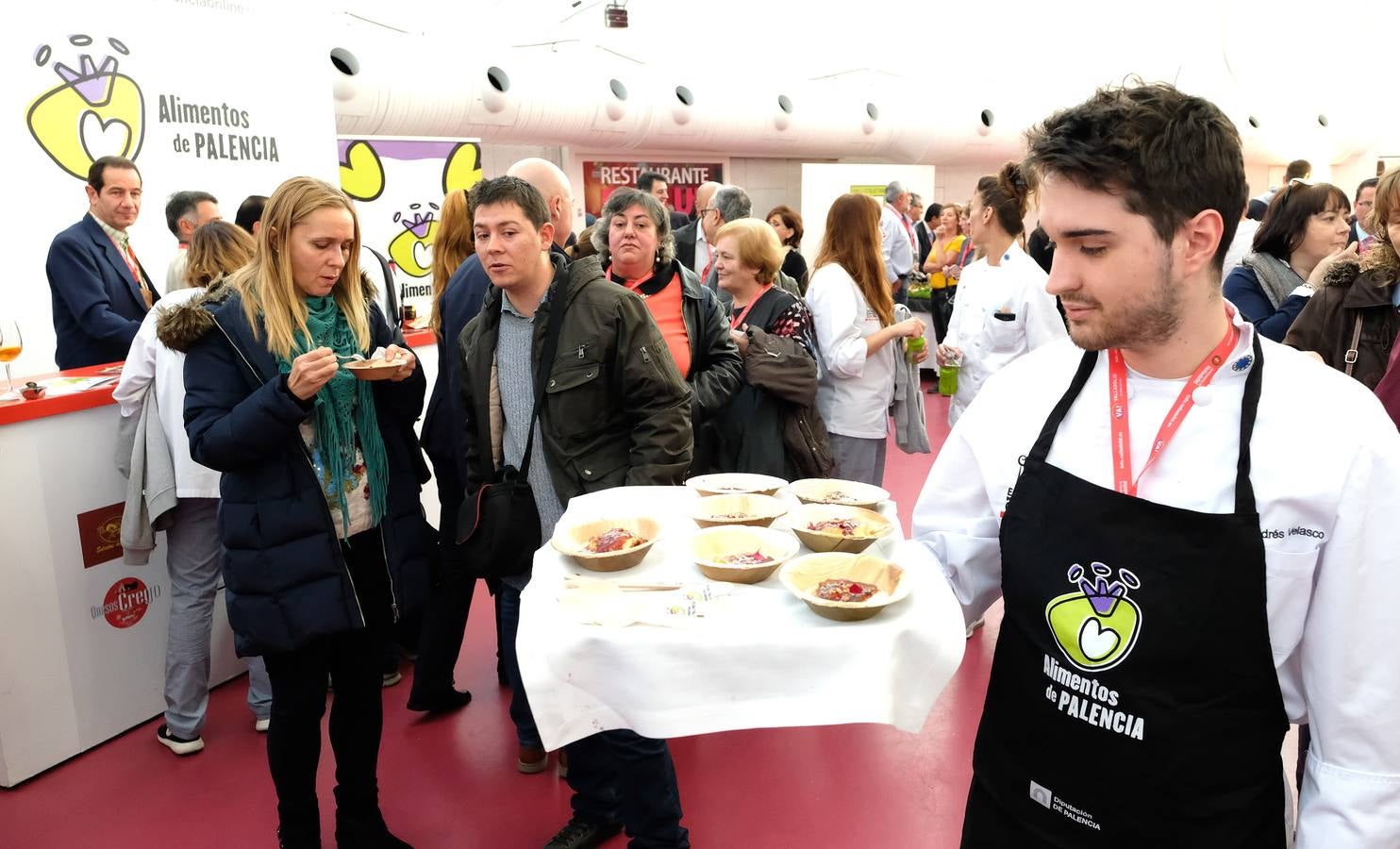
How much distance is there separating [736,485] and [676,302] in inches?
57.0

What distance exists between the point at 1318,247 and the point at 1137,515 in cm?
293

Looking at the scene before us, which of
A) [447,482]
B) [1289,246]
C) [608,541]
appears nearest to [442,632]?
A: [447,482]

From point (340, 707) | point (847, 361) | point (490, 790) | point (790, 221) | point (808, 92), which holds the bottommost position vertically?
point (490, 790)

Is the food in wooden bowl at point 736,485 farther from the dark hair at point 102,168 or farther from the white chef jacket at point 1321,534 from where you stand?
the dark hair at point 102,168

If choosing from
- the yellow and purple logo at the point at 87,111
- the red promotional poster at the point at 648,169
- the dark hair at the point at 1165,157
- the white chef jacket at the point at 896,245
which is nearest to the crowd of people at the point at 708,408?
the dark hair at the point at 1165,157

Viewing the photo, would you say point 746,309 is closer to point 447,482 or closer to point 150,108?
point 447,482

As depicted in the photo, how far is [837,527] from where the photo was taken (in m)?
1.61

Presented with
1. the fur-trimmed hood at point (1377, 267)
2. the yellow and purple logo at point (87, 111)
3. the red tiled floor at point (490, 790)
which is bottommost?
the red tiled floor at point (490, 790)

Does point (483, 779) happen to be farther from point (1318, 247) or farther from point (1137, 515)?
point (1318, 247)

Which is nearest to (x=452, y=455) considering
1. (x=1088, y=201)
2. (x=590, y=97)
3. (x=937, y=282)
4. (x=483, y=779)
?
(x=483, y=779)

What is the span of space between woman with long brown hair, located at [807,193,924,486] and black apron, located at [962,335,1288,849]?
7.63 feet

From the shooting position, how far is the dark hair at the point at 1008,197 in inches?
144

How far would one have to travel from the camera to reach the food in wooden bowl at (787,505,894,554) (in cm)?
155

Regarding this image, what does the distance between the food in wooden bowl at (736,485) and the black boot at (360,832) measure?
4.27 feet
